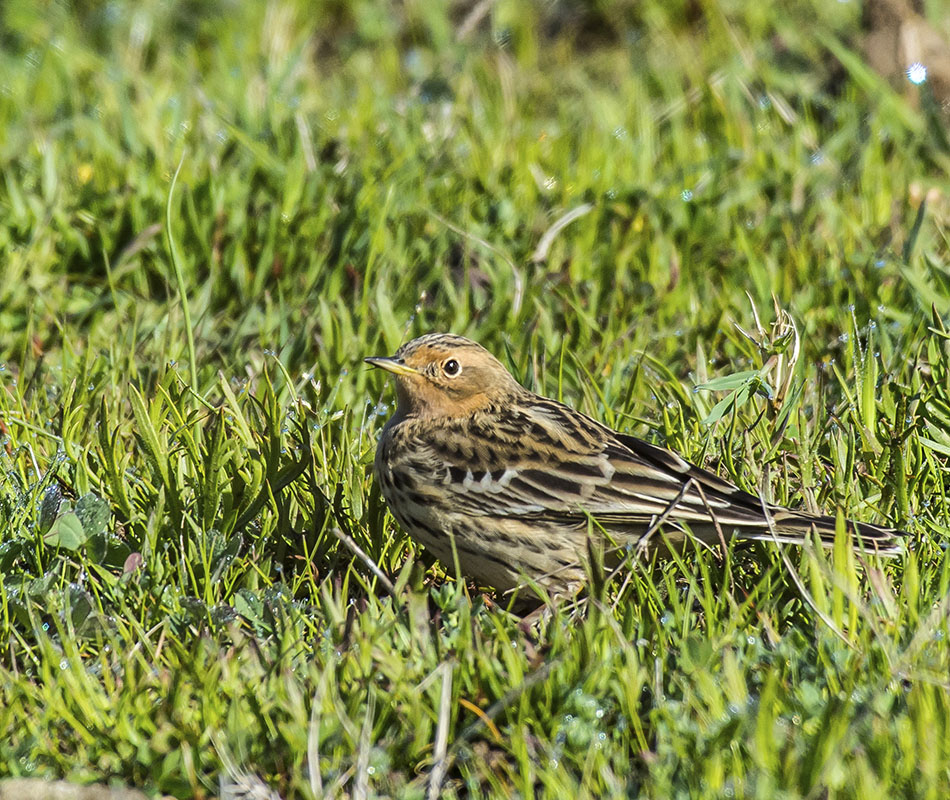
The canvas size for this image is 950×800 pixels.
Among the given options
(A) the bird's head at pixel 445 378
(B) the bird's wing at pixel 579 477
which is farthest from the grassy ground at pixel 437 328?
(A) the bird's head at pixel 445 378

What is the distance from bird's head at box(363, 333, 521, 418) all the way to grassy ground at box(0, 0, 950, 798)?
1.08 ft

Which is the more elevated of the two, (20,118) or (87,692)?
(20,118)

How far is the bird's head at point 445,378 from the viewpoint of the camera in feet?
16.3

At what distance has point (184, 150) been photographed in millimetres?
7082

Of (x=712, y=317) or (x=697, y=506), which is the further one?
(x=712, y=317)

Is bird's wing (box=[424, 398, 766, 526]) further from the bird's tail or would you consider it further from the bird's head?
the bird's head

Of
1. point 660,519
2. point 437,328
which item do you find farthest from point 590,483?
point 437,328

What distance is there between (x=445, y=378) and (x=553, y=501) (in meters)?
0.76

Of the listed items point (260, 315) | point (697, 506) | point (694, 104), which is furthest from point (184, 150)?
point (697, 506)

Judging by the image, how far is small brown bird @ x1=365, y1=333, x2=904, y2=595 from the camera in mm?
4230

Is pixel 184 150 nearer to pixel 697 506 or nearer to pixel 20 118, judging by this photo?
pixel 20 118

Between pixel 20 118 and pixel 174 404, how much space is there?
12.3 feet

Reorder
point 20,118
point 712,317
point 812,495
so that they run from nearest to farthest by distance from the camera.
Answer: point 812,495
point 712,317
point 20,118

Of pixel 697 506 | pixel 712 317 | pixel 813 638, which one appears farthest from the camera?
pixel 712 317
